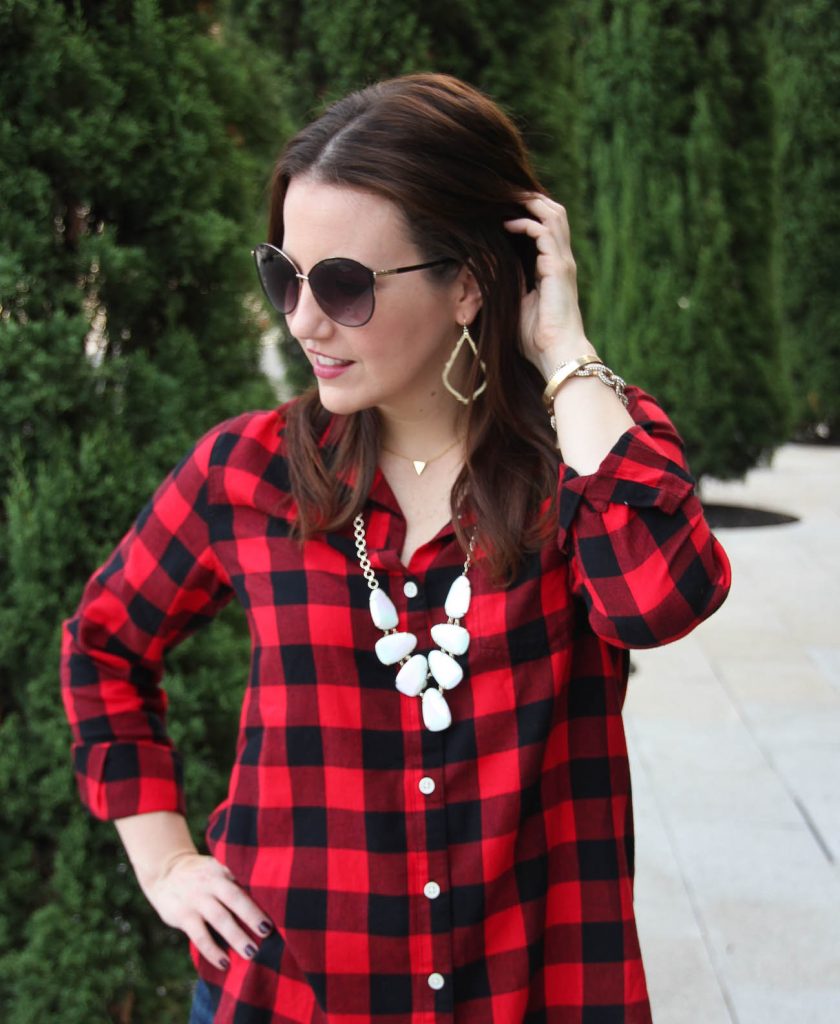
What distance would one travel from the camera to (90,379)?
227cm

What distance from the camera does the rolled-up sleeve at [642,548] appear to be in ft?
5.01

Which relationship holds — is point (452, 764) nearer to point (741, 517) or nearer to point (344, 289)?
point (344, 289)

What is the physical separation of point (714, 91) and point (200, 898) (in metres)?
7.82

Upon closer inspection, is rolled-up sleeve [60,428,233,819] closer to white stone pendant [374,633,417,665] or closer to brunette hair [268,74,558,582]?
brunette hair [268,74,558,582]

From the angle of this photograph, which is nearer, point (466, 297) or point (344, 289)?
point (344, 289)

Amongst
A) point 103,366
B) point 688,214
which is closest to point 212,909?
point 103,366

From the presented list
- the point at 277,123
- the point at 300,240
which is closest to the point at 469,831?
the point at 300,240

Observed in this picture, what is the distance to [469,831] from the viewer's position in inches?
61.9

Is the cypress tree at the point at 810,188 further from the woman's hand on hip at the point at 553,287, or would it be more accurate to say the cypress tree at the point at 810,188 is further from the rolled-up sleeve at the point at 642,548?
the rolled-up sleeve at the point at 642,548

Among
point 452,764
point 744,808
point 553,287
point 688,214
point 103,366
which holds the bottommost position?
point 744,808

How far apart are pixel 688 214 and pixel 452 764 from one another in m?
7.69

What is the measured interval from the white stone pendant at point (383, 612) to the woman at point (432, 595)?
1cm

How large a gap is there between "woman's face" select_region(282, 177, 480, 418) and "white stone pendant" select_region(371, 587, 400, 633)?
0.26 m

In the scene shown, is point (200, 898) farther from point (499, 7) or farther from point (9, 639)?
point (499, 7)
